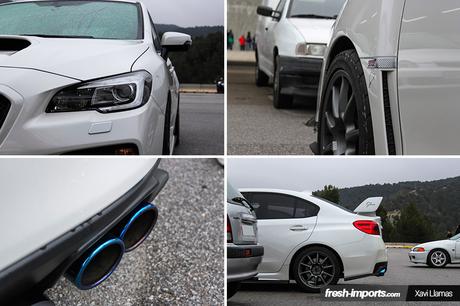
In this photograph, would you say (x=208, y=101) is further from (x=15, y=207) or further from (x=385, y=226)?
(x=15, y=207)

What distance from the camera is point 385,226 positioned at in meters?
1.80

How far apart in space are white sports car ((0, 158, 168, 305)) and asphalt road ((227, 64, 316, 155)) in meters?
→ 2.46

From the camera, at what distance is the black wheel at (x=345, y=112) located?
2.20 meters

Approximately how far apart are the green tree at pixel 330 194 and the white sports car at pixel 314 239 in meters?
0.02

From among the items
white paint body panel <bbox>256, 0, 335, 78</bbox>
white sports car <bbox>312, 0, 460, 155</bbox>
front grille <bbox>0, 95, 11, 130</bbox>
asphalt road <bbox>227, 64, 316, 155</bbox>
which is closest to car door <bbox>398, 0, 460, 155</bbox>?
white sports car <bbox>312, 0, 460, 155</bbox>

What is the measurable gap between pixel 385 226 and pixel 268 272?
0.41 meters

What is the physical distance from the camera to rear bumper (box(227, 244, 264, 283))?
5.93ft

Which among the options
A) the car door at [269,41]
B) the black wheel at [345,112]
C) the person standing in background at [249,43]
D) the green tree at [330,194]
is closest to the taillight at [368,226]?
the green tree at [330,194]

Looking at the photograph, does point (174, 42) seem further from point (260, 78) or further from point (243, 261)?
point (260, 78)

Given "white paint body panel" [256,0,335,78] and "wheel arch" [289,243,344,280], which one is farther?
"white paint body panel" [256,0,335,78]

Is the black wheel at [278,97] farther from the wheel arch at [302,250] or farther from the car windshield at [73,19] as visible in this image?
the wheel arch at [302,250]

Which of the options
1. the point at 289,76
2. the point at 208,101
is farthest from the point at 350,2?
the point at 289,76

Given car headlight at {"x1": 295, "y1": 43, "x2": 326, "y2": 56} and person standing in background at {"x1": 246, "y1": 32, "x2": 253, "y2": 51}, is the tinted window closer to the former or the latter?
car headlight at {"x1": 295, "y1": 43, "x2": 326, "y2": 56}

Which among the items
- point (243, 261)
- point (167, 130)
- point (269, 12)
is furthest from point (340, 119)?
point (269, 12)
